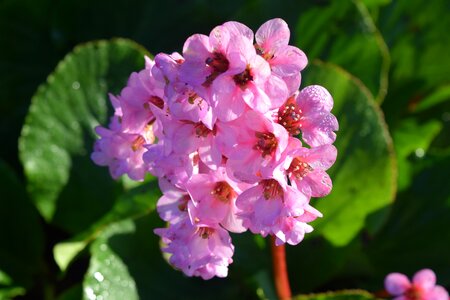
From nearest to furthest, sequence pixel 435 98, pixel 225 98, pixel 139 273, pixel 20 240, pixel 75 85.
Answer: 1. pixel 225 98
2. pixel 139 273
3. pixel 75 85
4. pixel 20 240
5. pixel 435 98

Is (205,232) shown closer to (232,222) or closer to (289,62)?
(232,222)

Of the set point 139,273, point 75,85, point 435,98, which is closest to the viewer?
point 139,273

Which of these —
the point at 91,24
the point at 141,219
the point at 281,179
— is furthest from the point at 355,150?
the point at 91,24

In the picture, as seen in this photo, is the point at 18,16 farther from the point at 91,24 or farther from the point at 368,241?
the point at 368,241

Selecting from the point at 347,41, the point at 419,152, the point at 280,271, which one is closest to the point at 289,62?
the point at 280,271

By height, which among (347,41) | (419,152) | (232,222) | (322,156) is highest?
(322,156)

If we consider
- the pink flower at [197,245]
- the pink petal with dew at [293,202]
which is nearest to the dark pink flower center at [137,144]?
the pink flower at [197,245]
